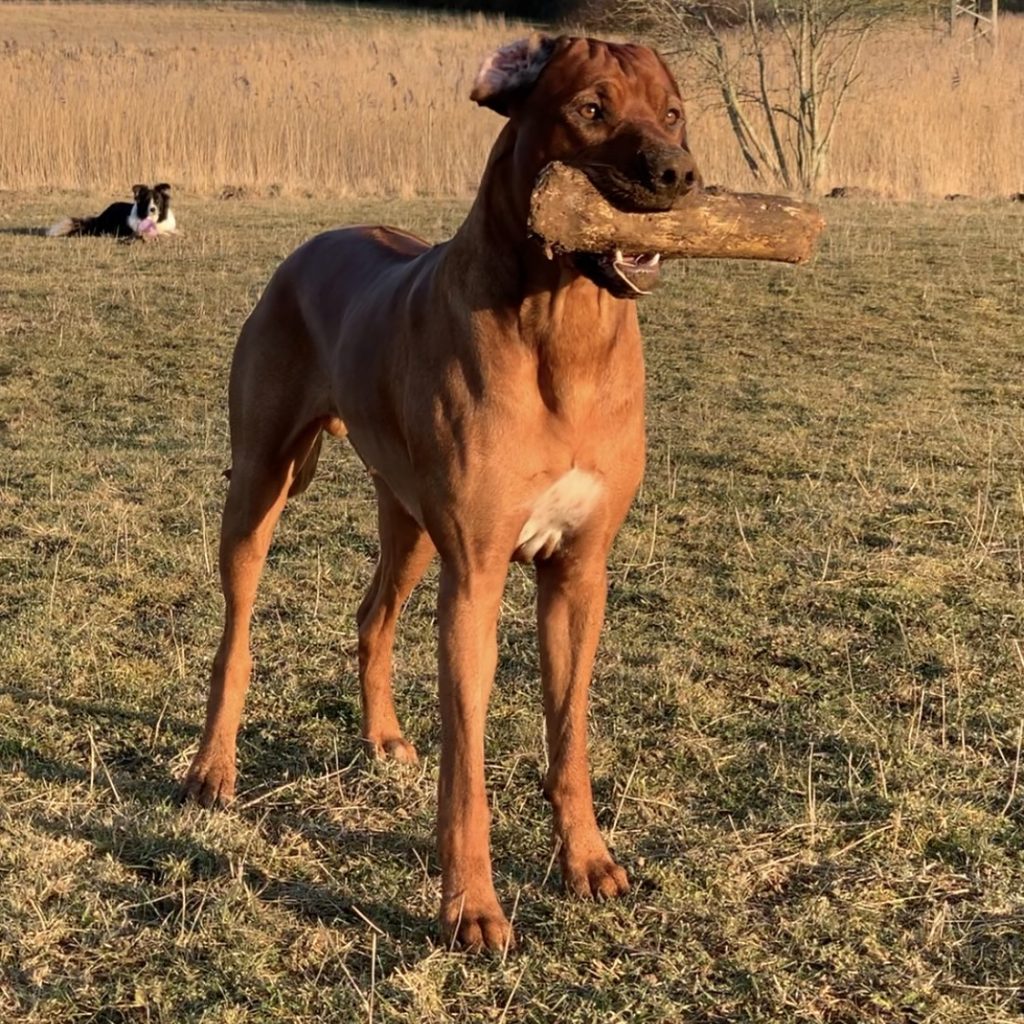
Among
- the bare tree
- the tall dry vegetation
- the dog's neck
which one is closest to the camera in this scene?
the dog's neck

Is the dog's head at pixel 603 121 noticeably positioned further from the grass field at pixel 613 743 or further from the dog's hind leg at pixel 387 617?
the grass field at pixel 613 743

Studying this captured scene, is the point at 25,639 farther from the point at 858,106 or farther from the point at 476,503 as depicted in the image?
the point at 858,106

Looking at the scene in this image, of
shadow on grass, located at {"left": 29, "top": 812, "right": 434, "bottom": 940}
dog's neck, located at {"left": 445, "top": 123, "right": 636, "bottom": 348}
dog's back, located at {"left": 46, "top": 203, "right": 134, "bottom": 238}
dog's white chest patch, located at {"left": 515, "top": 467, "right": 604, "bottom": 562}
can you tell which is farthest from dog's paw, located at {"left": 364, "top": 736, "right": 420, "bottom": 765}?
dog's back, located at {"left": 46, "top": 203, "right": 134, "bottom": 238}

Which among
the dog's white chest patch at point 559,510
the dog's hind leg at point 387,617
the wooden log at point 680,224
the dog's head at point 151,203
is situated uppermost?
the wooden log at point 680,224

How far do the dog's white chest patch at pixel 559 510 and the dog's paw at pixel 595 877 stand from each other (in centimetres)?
72

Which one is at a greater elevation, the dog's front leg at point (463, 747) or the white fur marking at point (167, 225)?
the white fur marking at point (167, 225)

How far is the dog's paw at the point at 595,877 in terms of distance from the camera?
9.83 ft

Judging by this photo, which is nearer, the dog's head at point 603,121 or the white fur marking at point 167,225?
the dog's head at point 603,121

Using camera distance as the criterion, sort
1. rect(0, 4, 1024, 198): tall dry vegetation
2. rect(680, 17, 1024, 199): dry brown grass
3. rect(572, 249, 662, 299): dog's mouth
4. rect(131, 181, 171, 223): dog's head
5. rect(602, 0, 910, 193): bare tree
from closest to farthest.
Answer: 1. rect(572, 249, 662, 299): dog's mouth
2. rect(131, 181, 171, 223): dog's head
3. rect(680, 17, 1024, 199): dry brown grass
4. rect(0, 4, 1024, 198): tall dry vegetation
5. rect(602, 0, 910, 193): bare tree

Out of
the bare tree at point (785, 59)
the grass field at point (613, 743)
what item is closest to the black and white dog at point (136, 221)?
the grass field at point (613, 743)

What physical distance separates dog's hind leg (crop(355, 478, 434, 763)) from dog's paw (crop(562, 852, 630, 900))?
2.83 feet

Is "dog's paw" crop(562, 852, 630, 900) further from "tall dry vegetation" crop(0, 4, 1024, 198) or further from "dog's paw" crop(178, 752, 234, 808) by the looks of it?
"tall dry vegetation" crop(0, 4, 1024, 198)

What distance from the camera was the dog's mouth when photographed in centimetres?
269

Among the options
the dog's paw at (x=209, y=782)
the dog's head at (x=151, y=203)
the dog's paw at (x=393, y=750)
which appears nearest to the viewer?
the dog's paw at (x=209, y=782)
